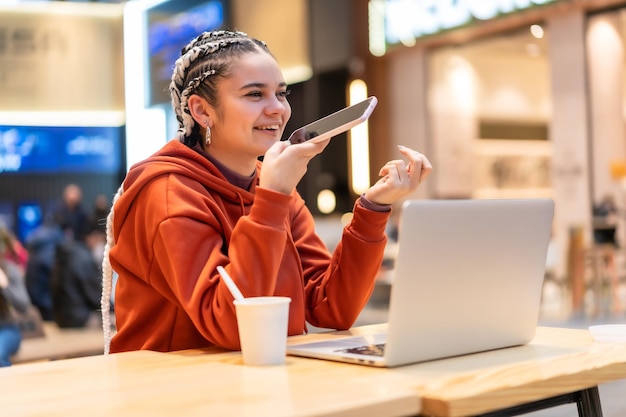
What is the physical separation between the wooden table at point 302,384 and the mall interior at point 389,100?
1076 millimetres

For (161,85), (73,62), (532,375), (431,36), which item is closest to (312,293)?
(532,375)

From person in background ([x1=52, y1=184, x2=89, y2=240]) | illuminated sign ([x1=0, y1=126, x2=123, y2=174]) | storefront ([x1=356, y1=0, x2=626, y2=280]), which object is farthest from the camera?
storefront ([x1=356, y1=0, x2=626, y2=280])

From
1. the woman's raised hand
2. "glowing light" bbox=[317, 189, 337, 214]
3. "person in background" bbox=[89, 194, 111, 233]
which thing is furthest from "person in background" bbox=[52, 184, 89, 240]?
the woman's raised hand

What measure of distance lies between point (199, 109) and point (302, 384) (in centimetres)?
77

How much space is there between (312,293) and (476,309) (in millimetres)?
592

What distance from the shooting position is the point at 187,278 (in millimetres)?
1397

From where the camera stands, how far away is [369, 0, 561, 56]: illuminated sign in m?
9.43

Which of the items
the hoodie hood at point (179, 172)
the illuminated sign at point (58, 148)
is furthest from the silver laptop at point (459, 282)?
the illuminated sign at point (58, 148)

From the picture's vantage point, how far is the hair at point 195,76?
1626 millimetres

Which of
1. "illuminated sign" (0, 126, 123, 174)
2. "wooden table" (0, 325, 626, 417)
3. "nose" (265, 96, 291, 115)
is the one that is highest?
"illuminated sign" (0, 126, 123, 174)

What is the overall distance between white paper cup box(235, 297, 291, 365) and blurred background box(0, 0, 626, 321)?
5.77 ft

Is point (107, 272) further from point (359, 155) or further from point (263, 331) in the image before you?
point (359, 155)

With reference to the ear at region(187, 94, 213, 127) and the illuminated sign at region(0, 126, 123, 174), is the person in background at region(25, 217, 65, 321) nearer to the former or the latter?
the illuminated sign at region(0, 126, 123, 174)

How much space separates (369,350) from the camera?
1.26 metres
